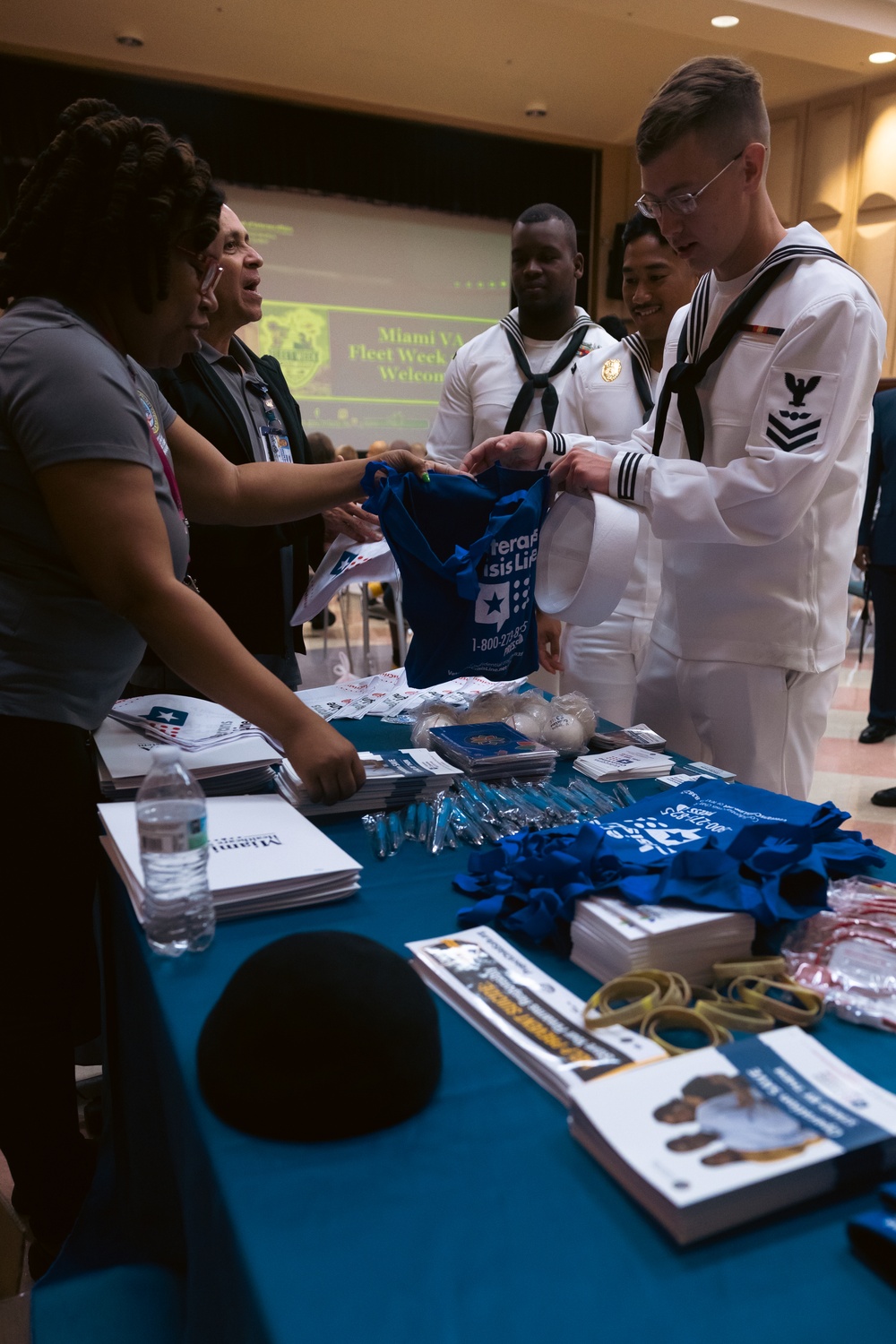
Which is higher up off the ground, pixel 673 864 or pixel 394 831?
pixel 673 864

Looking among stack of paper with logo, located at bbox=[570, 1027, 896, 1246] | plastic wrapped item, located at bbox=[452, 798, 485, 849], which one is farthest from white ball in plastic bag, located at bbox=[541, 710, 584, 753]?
stack of paper with logo, located at bbox=[570, 1027, 896, 1246]

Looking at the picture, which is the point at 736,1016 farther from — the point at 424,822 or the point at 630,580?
the point at 630,580

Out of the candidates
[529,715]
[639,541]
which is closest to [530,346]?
[639,541]

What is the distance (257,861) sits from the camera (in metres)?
1.10

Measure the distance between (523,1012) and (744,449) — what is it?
1282 millimetres

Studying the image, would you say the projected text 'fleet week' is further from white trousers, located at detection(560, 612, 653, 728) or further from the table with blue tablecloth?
the table with blue tablecloth

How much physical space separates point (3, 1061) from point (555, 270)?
258cm

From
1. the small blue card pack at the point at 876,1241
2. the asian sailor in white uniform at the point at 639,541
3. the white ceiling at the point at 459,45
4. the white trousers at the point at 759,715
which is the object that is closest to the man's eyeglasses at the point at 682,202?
the asian sailor in white uniform at the point at 639,541

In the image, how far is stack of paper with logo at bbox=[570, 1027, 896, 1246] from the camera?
24.1 inches

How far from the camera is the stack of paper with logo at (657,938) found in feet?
2.96

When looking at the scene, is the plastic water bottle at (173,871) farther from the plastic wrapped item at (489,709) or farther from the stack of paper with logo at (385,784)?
the plastic wrapped item at (489,709)

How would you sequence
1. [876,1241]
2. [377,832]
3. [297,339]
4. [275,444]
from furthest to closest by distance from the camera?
[297,339], [275,444], [377,832], [876,1241]

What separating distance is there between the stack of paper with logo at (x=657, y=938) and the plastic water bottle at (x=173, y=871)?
398mm

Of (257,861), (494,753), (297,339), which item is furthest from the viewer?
(297,339)
